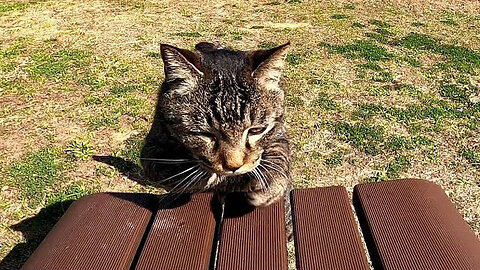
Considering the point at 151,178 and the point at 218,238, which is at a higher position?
the point at 218,238

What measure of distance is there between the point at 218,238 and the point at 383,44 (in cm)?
542

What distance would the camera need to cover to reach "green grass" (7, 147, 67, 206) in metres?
3.81

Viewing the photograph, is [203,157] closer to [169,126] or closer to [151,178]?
[169,126]

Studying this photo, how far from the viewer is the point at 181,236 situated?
6.29ft

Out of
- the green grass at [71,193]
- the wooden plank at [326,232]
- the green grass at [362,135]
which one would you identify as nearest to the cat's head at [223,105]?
the wooden plank at [326,232]

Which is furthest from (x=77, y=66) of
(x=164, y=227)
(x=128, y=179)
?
(x=164, y=227)

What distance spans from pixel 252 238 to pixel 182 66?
908 millimetres

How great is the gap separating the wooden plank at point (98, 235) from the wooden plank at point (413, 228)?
0.88 metres

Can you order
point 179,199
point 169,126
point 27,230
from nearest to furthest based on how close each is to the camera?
point 179,199 < point 169,126 < point 27,230

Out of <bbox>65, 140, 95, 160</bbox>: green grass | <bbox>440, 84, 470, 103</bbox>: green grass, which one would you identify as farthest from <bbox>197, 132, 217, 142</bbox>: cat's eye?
<bbox>440, 84, 470, 103</bbox>: green grass

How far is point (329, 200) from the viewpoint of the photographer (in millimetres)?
2096

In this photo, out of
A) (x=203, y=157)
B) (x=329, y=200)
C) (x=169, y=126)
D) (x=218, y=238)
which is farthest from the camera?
(x=169, y=126)

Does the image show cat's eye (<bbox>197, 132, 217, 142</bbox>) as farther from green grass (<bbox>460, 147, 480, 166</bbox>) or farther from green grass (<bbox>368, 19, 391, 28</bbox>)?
green grass (<bbox>368, 19, 391, 28</bbox>)

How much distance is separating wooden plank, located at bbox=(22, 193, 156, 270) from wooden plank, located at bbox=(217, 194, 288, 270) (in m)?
0.33
